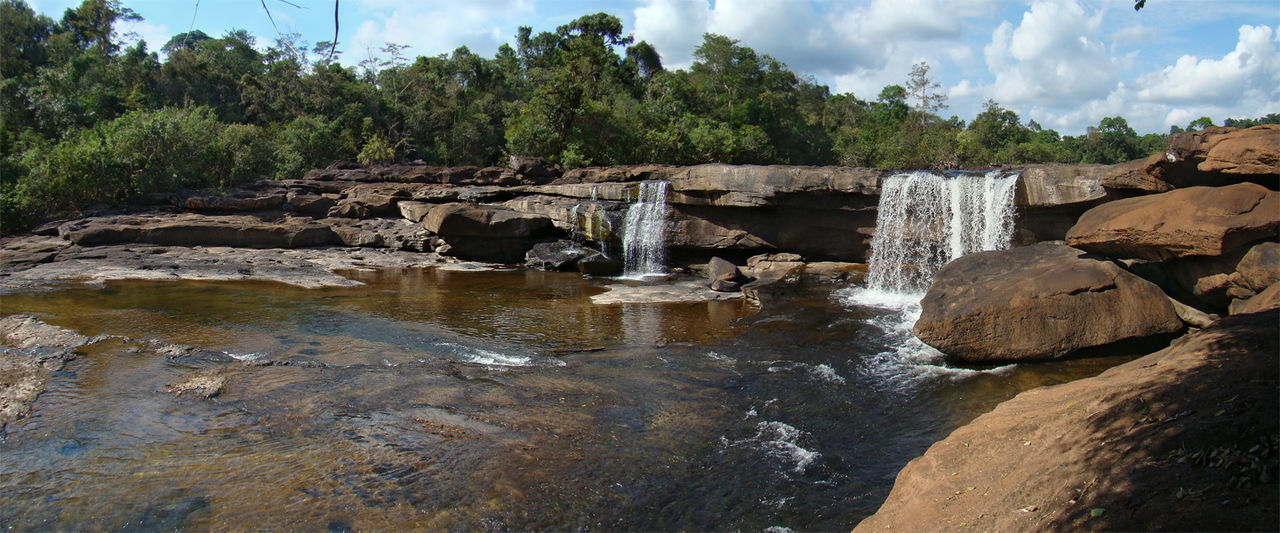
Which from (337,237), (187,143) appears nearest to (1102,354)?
(337,237)

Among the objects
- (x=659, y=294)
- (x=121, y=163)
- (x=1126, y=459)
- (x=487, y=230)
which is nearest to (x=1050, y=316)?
(x=1126, y=459)

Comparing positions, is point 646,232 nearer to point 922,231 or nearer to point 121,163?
point 922,231

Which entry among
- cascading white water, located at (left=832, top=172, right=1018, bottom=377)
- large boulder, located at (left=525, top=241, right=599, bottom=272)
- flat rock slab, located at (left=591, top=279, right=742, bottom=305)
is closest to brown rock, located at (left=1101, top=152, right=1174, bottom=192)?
cascading white water, located at (left=832, top=172, right=1018, bottom=377)

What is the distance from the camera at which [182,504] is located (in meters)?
5.10

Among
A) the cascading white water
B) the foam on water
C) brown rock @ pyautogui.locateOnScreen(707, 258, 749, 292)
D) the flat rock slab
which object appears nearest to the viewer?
the foam on water

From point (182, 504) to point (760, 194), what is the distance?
45.6ft

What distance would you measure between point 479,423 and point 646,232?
12.8m

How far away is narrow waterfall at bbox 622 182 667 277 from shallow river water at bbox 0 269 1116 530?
709cm

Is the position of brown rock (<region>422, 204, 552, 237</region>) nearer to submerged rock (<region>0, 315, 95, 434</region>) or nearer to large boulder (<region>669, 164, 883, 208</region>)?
→ large boulder (<region>669, 164, 883, 208</region>)

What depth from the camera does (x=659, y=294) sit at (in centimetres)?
1525

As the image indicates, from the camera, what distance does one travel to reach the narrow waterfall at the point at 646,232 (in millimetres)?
19109

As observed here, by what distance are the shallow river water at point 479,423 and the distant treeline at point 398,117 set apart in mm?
12869

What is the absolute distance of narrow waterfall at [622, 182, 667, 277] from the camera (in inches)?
752

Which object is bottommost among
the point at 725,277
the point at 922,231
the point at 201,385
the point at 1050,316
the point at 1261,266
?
the point at 201,385
